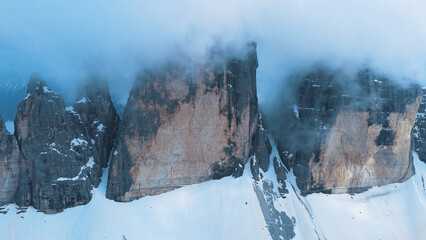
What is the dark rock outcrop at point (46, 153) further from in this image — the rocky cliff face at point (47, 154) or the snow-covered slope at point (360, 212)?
the snow-covered slope at point (360, 212)

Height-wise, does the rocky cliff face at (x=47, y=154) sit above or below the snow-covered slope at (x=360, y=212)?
above

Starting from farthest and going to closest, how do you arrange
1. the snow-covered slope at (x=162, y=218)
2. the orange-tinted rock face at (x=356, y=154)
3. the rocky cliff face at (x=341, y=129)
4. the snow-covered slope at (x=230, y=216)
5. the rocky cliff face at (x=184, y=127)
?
the orange-tinted rock face at (x=356, y=154), the rocky cliff face at (x=341, y=129), the rocky cliff face at (x=184, y=127), the snow-covered slope at (x=230, y=216), the snow-covered slope at (x=162, y=218)

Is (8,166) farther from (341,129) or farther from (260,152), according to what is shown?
(341,129)

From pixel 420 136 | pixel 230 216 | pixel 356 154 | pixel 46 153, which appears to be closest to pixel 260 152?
pixel 230 216

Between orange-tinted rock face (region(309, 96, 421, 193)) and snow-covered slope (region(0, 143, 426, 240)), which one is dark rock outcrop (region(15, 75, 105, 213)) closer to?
snow-covered slope (region(0, 143, 426, 240))

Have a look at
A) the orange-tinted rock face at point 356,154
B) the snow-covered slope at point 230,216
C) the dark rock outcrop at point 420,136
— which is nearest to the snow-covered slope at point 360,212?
the snow-covered slope at point 230,216

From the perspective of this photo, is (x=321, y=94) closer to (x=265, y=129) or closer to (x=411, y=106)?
(x=265, y=129)

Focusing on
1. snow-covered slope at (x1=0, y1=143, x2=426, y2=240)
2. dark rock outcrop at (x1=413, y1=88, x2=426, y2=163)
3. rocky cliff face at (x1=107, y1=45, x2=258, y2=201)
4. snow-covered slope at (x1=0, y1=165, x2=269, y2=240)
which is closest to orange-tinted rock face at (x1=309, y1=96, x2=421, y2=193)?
snow-covered slope at (x1=0, y1=143, x2=426, y2=240)
